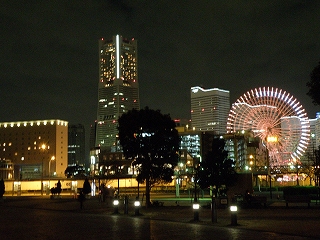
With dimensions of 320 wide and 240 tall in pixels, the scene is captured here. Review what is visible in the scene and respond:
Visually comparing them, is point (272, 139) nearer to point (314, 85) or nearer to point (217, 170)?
point (217, 170)

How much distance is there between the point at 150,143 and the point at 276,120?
46252 mm

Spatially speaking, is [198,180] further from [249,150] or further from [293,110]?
[249,150]

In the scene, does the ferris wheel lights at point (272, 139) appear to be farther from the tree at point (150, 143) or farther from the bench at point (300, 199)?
the bench at point (300, 199)

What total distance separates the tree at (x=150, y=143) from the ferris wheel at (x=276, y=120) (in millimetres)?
42945

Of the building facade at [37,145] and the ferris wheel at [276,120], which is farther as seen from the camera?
the building facade at [37,145]

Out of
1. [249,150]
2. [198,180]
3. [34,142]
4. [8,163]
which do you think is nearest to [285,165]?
[249,150]

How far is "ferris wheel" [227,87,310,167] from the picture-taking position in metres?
78.3

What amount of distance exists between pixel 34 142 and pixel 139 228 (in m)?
182

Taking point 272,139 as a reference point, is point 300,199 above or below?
below

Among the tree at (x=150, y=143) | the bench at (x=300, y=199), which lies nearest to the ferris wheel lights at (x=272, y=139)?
the tree at (x=150, y=143)

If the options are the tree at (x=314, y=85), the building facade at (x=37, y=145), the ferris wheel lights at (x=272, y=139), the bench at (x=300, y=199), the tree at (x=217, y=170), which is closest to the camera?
the tree at (x=314, y=85)

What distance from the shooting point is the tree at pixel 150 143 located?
39.1m

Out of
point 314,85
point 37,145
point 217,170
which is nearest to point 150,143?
point 217,170

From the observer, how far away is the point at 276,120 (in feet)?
261
